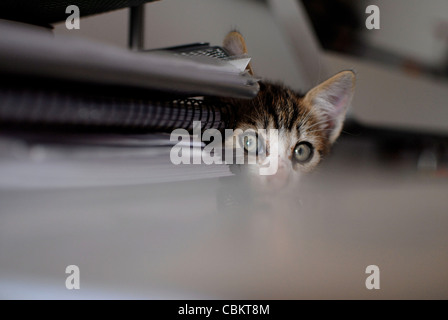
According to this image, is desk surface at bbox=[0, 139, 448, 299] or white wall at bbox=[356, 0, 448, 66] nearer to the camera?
desk surface at bbox=[0, 139, 448, 299]

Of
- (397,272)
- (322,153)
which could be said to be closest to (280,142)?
(322,153)

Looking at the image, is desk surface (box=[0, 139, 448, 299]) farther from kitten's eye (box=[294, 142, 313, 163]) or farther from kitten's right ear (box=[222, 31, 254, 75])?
kitten's right ear (box=[222, 31, 254, 75])

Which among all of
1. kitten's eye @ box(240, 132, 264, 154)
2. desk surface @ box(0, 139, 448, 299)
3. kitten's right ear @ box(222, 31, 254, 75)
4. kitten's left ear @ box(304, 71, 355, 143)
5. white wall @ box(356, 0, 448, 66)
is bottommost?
desk surface @ box(0, 139, 448, 299)

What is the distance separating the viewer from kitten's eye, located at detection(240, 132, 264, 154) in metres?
0.52

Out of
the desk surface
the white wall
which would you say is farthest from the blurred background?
the white wall

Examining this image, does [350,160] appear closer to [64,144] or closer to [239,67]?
[239,67]

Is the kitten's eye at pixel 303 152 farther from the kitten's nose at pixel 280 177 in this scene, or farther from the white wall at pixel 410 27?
the white wall at pixel 410 27

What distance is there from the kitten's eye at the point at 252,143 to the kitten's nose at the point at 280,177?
37mm

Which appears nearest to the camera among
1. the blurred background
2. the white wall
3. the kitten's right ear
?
the blurred background

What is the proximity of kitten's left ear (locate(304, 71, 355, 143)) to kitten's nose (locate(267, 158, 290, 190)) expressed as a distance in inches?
5.6

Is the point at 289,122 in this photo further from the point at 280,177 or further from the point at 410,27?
the point at 410,27

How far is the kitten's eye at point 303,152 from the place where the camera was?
1.95 ft
